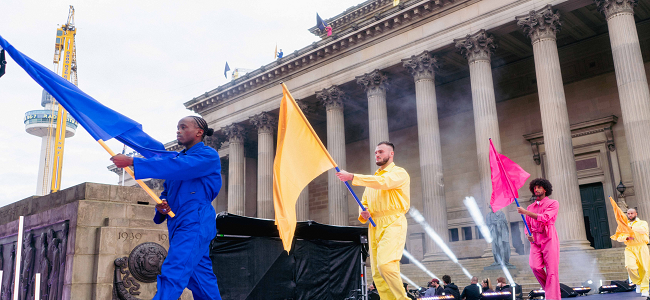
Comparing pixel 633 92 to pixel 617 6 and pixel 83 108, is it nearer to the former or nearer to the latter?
pixel 617 6

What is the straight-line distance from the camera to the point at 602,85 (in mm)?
27406

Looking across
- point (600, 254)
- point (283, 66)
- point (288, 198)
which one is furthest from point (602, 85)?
point (288, 198)

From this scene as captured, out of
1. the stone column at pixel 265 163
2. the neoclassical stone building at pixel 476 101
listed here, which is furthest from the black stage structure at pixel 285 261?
the stone column at pixel 265 163

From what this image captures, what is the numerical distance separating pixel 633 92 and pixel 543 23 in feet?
16.3

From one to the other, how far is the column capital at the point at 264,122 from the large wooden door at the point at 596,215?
19704 mm

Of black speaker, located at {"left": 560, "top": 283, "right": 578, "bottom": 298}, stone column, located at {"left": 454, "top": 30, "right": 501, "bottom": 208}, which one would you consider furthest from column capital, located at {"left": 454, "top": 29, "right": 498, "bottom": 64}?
black speaker, located at {"left": 560, "top": 283, "right": 578, "bottom": 298}

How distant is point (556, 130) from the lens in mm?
21938

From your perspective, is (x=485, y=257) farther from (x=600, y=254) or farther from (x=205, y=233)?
(x=205, y=233)

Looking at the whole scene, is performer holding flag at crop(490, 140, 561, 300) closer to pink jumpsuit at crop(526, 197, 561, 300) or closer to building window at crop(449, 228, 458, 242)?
pink jumpsuit at crop(526, 197, 561, 300)

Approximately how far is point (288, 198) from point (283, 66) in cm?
2851

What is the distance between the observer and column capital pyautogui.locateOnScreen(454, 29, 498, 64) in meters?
24.9

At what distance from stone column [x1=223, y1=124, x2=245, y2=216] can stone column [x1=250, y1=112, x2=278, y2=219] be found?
8.30ft

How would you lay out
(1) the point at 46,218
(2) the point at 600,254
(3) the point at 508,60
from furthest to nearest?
(3) the point at 508,60
(2) the point at 600,254
(1) the point at 46,218

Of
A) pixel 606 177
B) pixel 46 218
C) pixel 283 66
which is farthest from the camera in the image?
pixel 283 66
